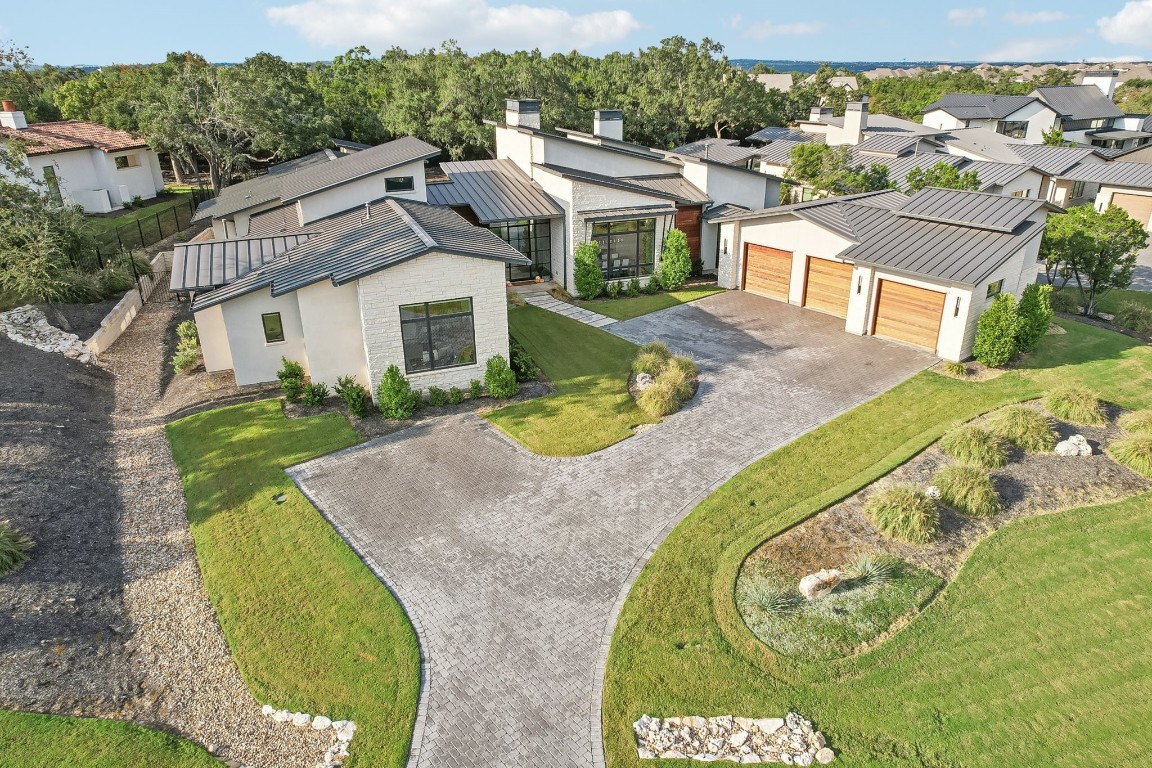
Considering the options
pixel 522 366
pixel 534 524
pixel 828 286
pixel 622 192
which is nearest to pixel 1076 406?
pixel 828 286

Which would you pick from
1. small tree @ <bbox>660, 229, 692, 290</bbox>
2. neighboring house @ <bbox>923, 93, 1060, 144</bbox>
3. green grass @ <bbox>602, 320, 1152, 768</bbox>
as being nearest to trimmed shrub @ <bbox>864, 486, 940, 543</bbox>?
green grass @ <bbox>602, 320, 1152, 768</bbox>

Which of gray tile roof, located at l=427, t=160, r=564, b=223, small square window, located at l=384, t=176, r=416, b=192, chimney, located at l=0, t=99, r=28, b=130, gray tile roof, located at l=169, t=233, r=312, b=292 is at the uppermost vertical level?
chimney, located at l=0, t=99, r=28, b=130

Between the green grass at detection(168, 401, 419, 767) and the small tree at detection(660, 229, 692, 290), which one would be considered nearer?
the green grass at detection(168, 401, 419, 767)

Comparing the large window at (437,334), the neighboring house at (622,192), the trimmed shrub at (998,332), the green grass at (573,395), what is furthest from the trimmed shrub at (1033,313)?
the large window at (437,334)

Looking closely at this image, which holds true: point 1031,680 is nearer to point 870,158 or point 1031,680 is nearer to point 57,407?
point 57,407

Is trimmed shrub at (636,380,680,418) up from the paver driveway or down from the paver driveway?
up

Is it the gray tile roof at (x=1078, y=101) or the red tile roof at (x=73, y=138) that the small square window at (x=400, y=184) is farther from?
the gray tile roof at (x=1078, y=101)

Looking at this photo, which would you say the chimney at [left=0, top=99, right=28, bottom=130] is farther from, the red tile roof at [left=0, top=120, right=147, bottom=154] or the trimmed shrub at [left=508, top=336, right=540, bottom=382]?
the trimmed shrub at [left=508, top=336, right=540, bottom=382]
